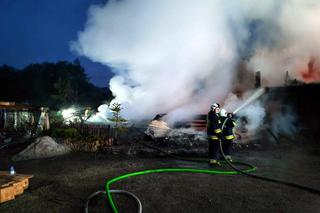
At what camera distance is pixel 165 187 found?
6.14 meters

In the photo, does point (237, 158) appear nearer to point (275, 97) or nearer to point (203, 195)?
point (203, 195)

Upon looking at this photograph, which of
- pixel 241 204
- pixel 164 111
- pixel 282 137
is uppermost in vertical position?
pixel 164 111

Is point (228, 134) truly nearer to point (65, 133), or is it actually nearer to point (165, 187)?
point (165, 187)

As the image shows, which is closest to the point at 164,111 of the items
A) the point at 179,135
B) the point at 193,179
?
the point at 179,135

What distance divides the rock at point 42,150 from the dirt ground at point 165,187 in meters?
0.63

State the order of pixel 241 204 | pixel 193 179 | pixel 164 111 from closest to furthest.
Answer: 1. pixel 241 204
2. pixel 193 179
3. pixel 164 111

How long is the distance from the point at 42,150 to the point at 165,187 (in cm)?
615


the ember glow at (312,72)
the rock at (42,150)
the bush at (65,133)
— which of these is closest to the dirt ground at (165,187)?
the rock at (42,150)

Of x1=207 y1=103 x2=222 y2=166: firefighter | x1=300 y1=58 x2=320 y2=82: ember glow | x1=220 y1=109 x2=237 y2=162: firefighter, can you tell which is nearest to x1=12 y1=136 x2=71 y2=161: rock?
x1=207 y1=103 x2=222 y2=166: firefighter

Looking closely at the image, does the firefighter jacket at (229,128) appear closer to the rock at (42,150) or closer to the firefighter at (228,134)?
the firefighter at (228,134)

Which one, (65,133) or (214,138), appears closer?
(214,138)

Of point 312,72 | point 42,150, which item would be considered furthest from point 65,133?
point 312,72

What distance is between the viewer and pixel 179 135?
1308 centimetres

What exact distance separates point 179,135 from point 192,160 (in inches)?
154
